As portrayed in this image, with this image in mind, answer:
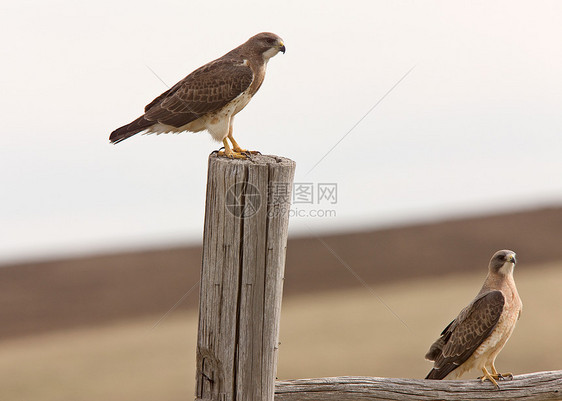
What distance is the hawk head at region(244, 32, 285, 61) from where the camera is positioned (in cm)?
616

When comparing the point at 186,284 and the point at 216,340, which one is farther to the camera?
the point at 186,284

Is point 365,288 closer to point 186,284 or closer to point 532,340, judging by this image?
point 186,284

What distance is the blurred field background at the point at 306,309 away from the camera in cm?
1122

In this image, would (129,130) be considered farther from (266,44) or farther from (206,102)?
(266,44)

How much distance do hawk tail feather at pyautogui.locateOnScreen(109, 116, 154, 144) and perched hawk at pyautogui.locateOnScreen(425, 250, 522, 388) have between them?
2.93m

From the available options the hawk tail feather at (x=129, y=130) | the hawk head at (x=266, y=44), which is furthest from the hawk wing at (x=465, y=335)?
the hawk tail feather at (x=129, y=130)

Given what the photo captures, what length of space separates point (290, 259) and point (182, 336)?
221 inches

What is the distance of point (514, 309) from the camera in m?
6.02

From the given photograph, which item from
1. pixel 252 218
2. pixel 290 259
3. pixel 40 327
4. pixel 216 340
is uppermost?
pixel 290 259

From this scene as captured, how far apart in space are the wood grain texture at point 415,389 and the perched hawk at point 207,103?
6.66 ft

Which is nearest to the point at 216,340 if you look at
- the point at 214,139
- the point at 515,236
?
the point at 214,139

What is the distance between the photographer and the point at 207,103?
581 centimetres

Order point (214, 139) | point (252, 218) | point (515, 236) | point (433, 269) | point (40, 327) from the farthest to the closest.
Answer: point (515, 236) → point (433, 269) → point (40, 327) → point (214, 139) → point (252, 218)

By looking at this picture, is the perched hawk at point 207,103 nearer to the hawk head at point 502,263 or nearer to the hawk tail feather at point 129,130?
the hawk tail feather at point 129,130
